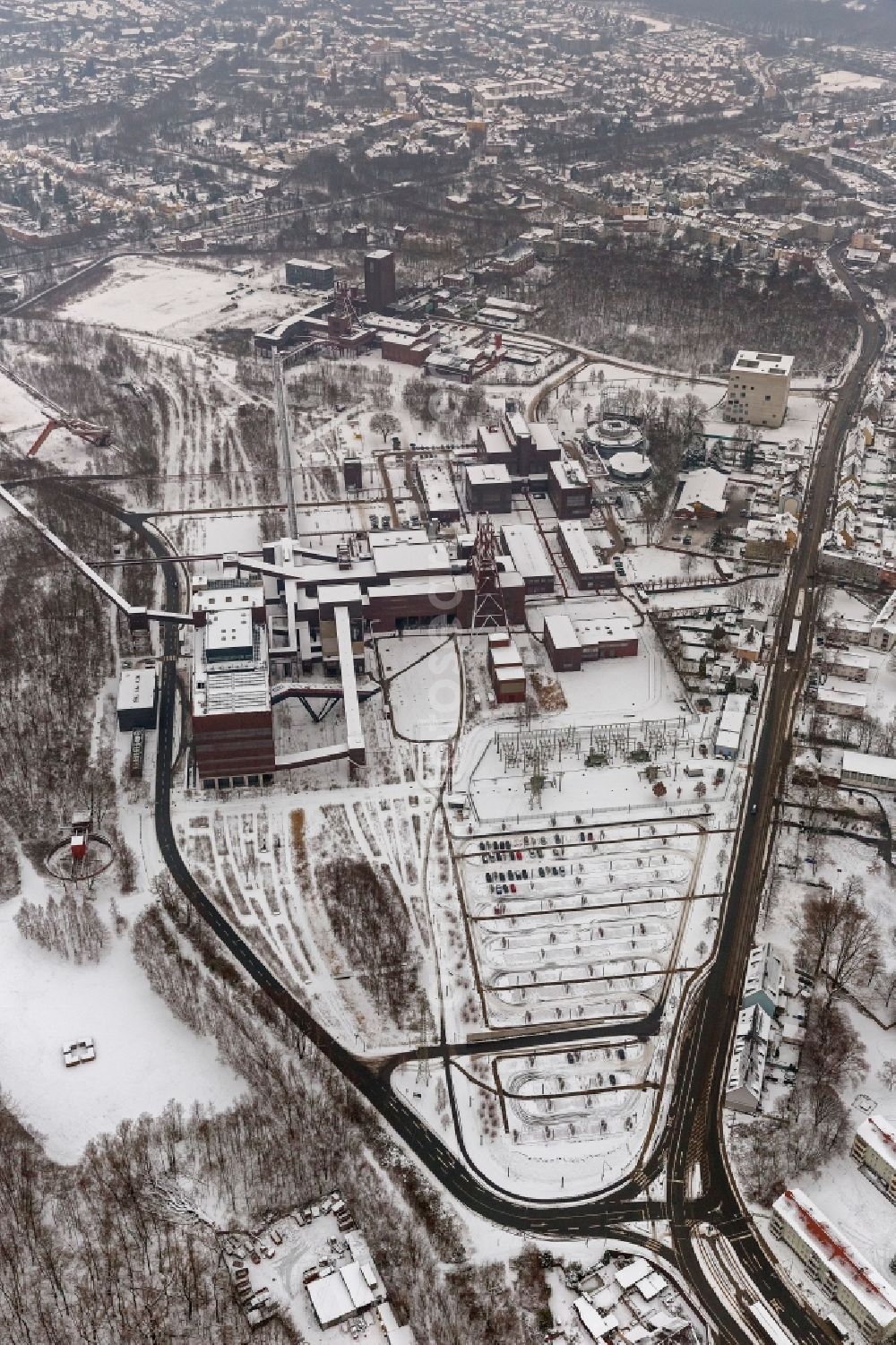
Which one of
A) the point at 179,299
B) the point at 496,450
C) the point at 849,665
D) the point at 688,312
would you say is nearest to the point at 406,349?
the point at 496,450

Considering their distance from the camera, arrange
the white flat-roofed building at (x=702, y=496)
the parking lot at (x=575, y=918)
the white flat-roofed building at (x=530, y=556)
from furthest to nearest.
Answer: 1. the white flat-roofed building at (x=702, y=496)
2. the white flat-roofed building at (x=530, y=556)
3. the parking lot at (x=575, y=918)

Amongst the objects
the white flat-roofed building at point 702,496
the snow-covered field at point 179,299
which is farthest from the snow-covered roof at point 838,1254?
the snow-covered field at point 179,299

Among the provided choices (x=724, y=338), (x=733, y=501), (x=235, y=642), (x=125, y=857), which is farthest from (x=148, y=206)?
(x=125, y=857)

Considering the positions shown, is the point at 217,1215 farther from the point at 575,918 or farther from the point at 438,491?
the point at 438,491

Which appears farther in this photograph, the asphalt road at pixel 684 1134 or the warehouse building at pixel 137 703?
the warehouse building at pixel 137 703

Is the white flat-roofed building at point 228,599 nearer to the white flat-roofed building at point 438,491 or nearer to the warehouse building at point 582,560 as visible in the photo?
the white flat-roofed building at point 438,491

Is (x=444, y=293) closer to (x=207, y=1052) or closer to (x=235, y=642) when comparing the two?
(x=235, y=642)

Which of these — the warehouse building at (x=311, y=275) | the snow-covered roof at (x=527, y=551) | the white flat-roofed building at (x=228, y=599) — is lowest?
the snow-covered roof at (x=527, y=551)
